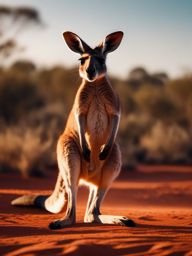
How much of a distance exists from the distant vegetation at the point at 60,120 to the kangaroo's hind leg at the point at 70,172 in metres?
9.19

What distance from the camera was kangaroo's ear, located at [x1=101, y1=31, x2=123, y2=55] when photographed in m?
7.06

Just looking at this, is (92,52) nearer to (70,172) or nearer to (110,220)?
(70,172)

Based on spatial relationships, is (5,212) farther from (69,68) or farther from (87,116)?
(69,68)

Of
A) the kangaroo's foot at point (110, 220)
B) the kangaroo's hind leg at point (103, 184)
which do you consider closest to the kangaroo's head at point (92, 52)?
the kangaroo's hind leg at point (103, 184)

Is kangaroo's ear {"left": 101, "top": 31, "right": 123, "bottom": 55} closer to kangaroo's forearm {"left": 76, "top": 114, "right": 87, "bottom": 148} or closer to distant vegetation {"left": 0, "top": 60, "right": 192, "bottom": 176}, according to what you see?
kangaroo's forearm {"left": 76, "top": 114, "right": 87, "bottom": 148}

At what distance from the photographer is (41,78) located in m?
40.3

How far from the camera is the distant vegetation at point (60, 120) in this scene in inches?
685

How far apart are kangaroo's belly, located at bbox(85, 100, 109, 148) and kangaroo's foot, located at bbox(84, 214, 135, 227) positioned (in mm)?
874

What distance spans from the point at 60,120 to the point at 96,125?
17893 mm

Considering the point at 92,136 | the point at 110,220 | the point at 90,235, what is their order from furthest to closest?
the point at 92,136 < the point at 110,220 < the point at 90,235

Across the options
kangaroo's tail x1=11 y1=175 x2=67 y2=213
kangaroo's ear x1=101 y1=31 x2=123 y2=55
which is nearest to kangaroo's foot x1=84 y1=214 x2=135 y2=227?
kangaroo's tail x1=11 y1=175 x2=67 y2=213

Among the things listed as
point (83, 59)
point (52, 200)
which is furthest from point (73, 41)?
point (52, 200)

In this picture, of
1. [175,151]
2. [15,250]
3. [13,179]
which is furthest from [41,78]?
[15,250]

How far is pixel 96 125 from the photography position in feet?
23.0
